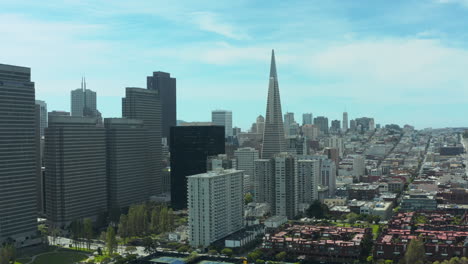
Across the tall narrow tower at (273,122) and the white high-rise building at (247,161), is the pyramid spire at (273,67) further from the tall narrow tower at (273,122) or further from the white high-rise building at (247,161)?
the white high-rise building at (247,161)

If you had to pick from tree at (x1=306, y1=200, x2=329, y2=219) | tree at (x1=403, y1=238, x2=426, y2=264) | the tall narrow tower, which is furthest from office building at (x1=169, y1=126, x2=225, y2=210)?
tree at (x1=403, y1=238, x2=426, y2=264)

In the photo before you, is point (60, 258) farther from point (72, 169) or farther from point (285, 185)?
point (285, 185)

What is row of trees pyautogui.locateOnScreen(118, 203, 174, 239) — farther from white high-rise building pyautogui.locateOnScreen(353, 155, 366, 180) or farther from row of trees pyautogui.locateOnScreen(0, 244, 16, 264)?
white high-rise building pyautogui.locateOnScreen(353, 155, 366, 180)

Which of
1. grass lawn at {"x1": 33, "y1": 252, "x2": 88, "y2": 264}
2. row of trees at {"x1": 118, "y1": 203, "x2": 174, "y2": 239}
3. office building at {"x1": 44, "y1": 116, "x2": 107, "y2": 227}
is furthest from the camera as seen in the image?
office building at {"x1": 44, "y1": 116, "x2": 107, "y2": 227}

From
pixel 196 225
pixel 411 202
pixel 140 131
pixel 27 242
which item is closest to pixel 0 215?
pixel 27 242

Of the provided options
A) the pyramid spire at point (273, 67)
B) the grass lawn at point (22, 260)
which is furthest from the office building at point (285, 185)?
the grass lawn at point (22, 260)

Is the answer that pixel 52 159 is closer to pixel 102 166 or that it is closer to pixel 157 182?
pixel 102 166
